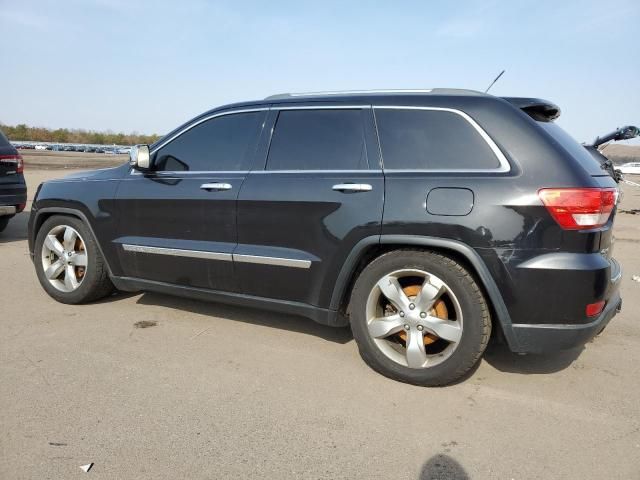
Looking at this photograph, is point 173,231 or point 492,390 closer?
point 492,390

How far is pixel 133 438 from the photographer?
2.57m

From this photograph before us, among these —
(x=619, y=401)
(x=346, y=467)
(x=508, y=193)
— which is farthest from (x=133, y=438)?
(x=619, y=401)

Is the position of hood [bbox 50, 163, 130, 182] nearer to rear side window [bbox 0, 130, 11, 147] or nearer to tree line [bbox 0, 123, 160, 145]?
rear side window [bbox 0, 130, 11, 147]

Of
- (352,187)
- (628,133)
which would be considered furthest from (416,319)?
(628,133)

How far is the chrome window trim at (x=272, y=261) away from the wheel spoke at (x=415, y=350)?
0.81 meters

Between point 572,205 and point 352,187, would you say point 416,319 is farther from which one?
point 572,205

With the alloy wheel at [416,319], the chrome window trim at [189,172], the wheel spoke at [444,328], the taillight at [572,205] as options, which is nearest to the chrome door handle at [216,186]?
the chrome window trim at [189,172]

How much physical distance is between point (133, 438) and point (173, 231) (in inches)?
70.7

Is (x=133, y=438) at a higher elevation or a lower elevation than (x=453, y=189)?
lower

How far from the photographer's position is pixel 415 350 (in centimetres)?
316

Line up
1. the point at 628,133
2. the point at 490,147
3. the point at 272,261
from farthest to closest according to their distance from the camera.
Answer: the point at 628,133
the point at 272,261
the point at 490,147

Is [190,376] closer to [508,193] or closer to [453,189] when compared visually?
[453,189]

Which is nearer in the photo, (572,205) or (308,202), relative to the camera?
(572,205)

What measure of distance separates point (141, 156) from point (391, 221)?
2172 millimetres
